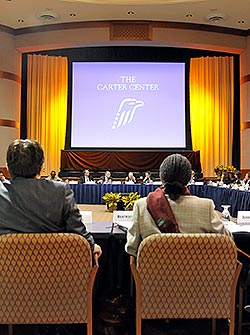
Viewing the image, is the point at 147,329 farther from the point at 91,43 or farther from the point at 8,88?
the point at 8,88

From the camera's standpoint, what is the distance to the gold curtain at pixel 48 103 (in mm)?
10852

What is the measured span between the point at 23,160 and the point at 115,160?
345 inches

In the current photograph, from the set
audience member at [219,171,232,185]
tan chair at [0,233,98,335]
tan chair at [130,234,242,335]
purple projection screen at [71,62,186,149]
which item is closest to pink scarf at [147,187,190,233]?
tan chair at [130,234,242,335]

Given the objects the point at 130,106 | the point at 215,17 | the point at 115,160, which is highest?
the point at 215,17

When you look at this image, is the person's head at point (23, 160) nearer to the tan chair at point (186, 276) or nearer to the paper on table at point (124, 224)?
the tan chair at point (186, 276)

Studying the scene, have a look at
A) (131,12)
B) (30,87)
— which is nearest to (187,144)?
(131,12)

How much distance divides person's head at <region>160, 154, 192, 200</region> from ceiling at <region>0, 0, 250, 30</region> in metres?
7.25

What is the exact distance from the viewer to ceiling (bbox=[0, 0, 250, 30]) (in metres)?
8.21

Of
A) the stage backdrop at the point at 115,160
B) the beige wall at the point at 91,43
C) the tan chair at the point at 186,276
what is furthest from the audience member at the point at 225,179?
the tan chair at the point at 186,276

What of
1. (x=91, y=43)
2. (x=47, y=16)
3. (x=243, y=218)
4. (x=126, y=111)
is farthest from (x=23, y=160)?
(x=126, y=111)

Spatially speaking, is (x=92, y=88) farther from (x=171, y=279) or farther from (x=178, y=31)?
(x=171, y=279)

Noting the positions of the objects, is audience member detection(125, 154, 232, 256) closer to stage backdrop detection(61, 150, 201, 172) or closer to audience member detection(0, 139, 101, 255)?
audience member detection(0, 139, 101, 255)

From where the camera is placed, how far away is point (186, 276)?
1.77 meters

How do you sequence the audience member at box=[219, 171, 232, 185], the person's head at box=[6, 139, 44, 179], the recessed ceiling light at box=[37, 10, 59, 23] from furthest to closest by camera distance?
the recessed ceiling light at box=[37, 10, 59, 23] → the audience member at box=[219, 171, 232, 185] → the person's head at box=[6, 139, 44, 179]
